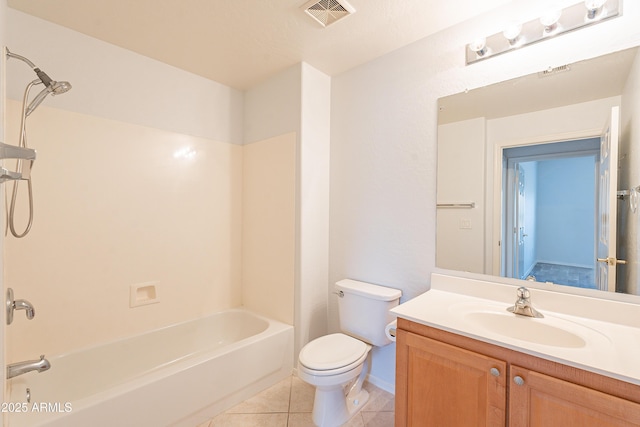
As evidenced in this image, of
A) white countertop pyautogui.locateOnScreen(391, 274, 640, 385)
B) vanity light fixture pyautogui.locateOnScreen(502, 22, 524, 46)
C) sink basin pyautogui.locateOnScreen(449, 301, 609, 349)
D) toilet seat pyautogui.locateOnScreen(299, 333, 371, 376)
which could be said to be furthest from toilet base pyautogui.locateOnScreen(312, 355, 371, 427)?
vanity light fixture pyautogui.locateOnScreen(502, 22, 524, 46)

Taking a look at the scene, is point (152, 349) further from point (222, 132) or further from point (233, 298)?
point (222, 132)

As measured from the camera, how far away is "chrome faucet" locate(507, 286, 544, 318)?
1334mm

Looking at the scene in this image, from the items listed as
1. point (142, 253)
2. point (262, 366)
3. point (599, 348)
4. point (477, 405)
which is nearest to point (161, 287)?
point (142, 253)

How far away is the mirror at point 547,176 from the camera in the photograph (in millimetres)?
1264

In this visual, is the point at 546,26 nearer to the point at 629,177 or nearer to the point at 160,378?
the point at 629,177

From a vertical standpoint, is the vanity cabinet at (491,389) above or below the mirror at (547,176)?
below

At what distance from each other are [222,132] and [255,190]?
583 mm

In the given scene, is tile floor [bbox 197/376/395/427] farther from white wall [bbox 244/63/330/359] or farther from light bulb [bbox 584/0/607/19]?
light bulb [bbox 584/0/607/19]

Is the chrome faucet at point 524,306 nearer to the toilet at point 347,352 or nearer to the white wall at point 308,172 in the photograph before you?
the toilet at point 347,352

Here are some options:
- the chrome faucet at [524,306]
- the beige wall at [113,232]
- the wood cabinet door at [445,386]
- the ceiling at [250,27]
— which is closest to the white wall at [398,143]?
the ceiling at [250,27]

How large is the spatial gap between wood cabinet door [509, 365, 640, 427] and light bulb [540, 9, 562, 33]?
154 cm

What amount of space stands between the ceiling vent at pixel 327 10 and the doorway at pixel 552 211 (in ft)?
3.82

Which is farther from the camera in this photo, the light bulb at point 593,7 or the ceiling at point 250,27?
the ceiling at point 250,27

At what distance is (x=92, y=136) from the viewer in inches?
74.2
